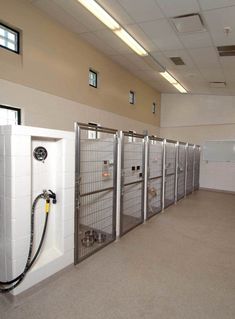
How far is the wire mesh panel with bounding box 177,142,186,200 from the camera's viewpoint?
21.6 feet

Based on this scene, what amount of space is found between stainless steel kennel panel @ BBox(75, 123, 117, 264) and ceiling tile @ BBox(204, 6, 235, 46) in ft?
7.95

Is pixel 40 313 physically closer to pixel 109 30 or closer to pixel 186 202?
pixel 109 30

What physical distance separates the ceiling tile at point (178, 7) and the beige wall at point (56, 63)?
2.18 metres

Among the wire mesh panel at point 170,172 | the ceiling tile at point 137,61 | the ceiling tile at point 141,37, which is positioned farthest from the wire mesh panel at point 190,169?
the ceiling tile at point 141,37

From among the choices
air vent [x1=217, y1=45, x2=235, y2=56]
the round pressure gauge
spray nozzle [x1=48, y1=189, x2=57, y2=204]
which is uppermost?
air vent [x1=217, y1=45, x2=235, y2=56]

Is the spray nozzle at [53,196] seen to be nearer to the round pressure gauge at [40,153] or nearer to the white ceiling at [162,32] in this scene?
the round pressure gauge at [40,153]

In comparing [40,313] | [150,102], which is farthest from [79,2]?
[150,102]

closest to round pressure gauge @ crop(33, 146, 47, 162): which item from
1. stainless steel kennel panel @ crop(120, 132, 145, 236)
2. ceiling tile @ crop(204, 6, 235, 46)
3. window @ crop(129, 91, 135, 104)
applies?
stainless steel kennel panel @ crop(120, 132, 145, 236)

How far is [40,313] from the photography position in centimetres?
205

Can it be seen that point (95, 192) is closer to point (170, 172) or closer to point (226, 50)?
point (170, 172)

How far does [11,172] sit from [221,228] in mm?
4090

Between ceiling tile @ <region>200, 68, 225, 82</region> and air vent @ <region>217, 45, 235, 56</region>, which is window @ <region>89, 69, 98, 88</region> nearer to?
ceiling tile @ <region>200, 68, 225, 82</region>

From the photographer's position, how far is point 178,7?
11.2 feet

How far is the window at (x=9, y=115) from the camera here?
3.73 m
